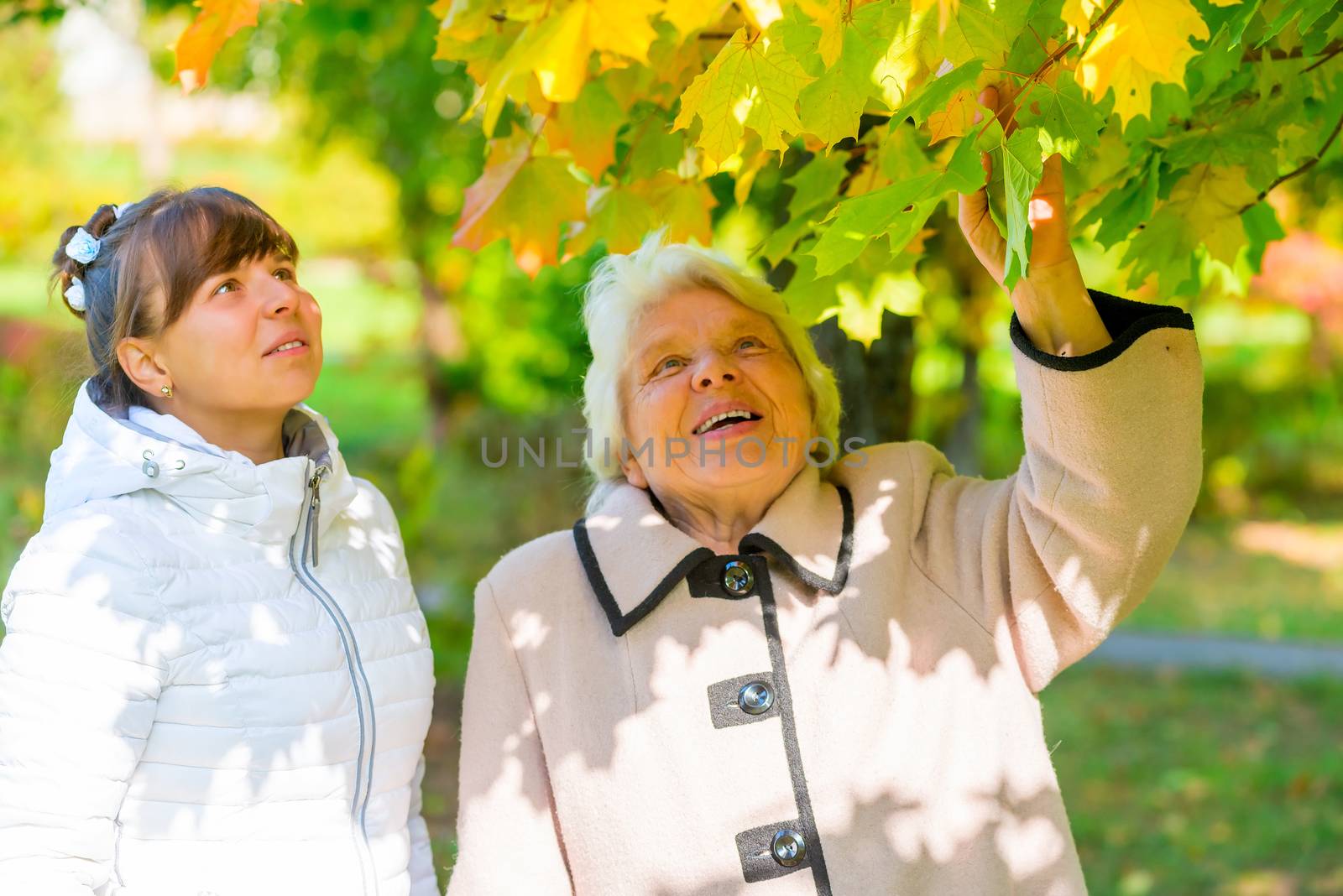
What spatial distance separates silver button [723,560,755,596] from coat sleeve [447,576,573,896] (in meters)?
0.43

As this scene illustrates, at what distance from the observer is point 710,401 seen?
2379 mm

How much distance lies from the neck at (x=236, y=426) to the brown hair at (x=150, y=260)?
0.30 ft

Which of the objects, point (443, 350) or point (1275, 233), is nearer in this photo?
point (1275, 233)

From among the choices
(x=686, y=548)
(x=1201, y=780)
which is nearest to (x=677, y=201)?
(x=686, y=548)

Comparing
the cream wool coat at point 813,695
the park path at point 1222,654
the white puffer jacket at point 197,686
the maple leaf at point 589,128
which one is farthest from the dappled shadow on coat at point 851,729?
the park path at point 1222,654

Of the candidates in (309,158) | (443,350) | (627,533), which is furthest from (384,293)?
(627,533)

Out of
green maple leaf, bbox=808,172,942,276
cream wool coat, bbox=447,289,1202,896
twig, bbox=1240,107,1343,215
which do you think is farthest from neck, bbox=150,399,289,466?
twig, bbox=1240,107,1343,215

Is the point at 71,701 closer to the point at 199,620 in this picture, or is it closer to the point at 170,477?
the point at 199,620

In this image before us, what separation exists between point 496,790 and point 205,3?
55.5 inches

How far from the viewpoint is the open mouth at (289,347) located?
2.13 metres

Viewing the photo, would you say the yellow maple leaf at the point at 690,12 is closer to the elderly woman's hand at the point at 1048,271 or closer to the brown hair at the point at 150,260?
the elderly woman's hand at the point at 1048,271

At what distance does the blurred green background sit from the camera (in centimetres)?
516

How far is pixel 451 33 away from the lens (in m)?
1.99

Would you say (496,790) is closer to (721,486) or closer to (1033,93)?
(721,486)
